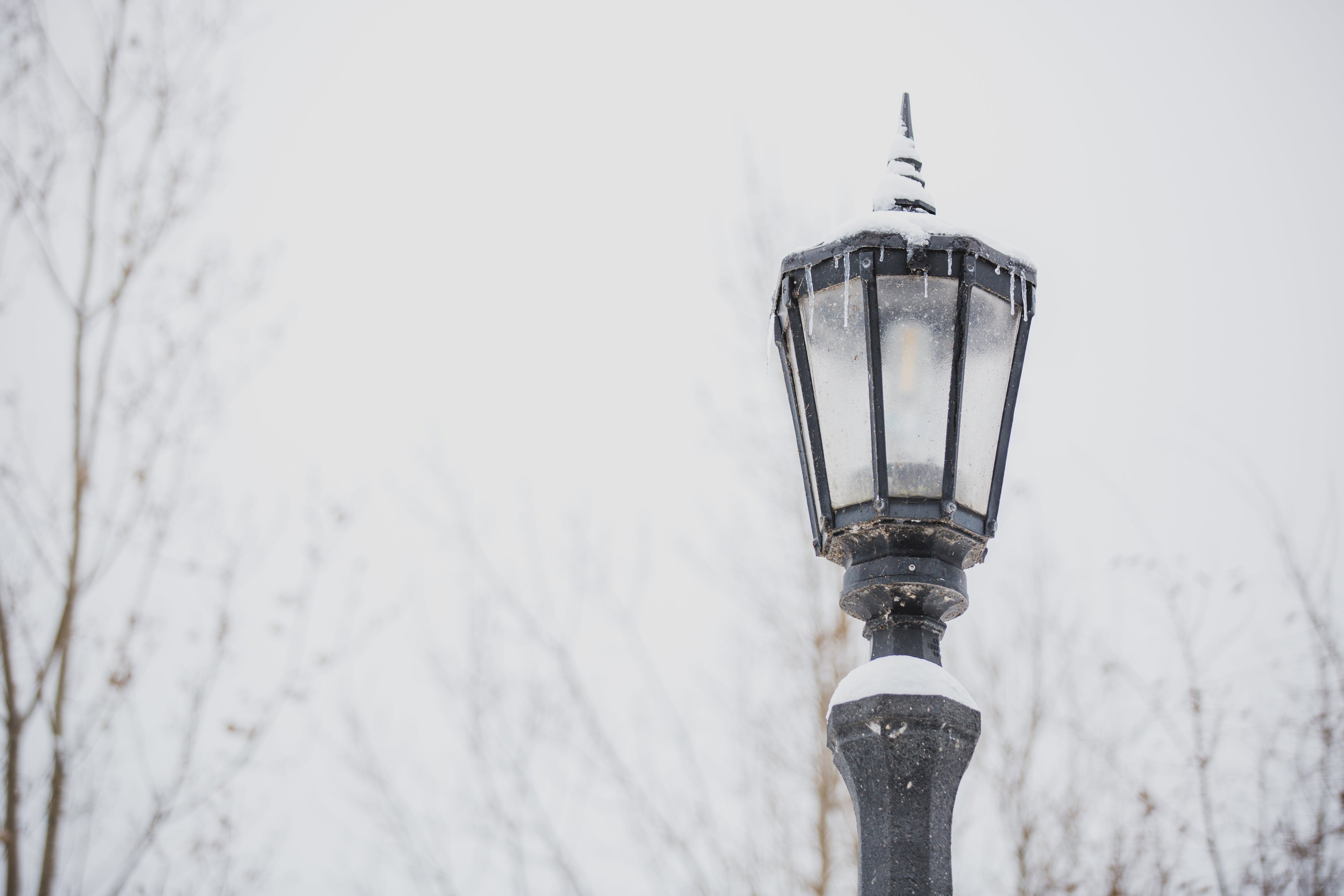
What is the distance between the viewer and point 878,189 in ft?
7.34

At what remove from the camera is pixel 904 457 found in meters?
1.88

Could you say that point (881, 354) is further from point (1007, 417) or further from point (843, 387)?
point (1007, 417)

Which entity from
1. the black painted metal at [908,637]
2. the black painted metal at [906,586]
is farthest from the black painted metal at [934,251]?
the black painted metal at [908,637]

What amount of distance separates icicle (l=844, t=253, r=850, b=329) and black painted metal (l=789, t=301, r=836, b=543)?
0.37 ft

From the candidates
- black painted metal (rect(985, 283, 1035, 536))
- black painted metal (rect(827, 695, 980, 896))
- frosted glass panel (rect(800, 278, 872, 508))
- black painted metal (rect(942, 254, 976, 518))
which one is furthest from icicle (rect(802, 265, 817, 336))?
black painted metal (rect(827, 695, 980, 896))

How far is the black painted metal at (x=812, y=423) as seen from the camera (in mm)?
1966

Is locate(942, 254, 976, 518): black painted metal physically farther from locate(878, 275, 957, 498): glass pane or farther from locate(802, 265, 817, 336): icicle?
locate(802, 265, 817, 336): icicle

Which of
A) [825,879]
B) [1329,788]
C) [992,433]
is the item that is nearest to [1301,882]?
[1329,788]

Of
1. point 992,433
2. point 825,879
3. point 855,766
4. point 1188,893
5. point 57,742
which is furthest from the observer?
point 825,879

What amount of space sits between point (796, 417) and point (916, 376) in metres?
0.29

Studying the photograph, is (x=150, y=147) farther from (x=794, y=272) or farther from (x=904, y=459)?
(x=904, y=459)

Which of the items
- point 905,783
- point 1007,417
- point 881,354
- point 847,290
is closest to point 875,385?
point 881,354

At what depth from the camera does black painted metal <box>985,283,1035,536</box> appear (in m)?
1.96

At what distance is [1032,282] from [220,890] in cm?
507
